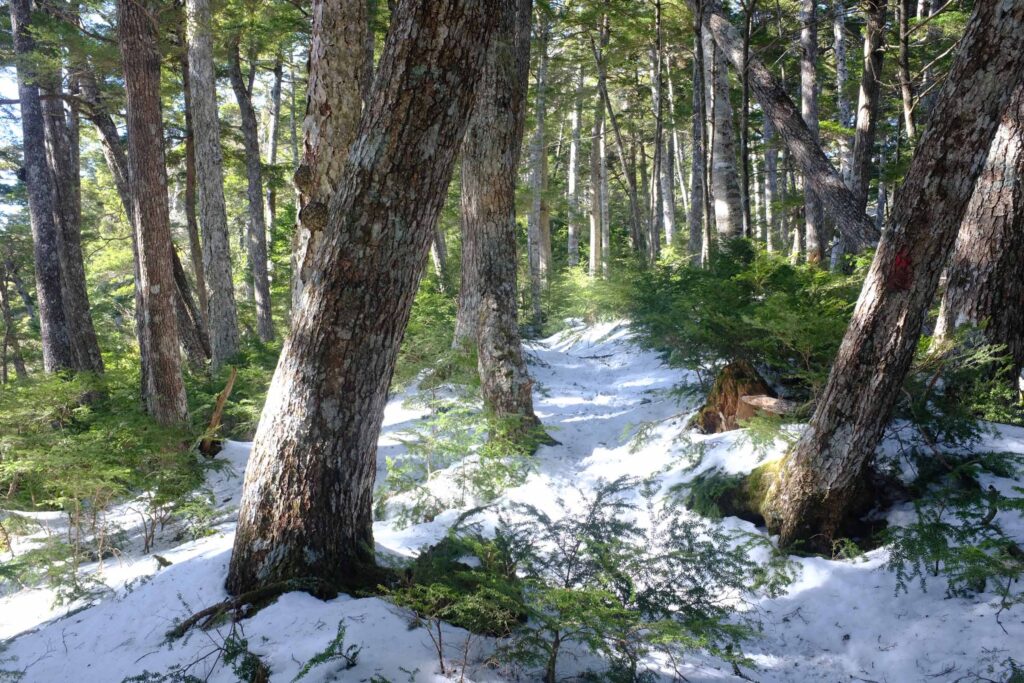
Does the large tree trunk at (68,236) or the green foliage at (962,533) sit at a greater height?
the large tree trunk at (68,236)

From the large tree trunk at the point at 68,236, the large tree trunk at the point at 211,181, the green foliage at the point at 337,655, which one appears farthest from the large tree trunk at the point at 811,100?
the large tree trunk at the point at 68,236

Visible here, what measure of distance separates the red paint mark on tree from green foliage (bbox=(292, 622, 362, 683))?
3.57m

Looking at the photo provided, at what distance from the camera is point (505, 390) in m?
6.81

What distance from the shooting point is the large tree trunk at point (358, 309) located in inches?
116

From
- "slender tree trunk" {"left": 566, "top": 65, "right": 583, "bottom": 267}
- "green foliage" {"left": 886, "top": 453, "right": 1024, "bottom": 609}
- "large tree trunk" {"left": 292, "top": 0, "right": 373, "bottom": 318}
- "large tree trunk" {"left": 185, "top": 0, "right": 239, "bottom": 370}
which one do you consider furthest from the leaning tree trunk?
"slender tree trunk" {"left": 566, "top": 65, "right": 583, "bottom": 267}

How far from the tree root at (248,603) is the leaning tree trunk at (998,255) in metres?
4.84

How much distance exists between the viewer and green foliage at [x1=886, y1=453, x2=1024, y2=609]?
3.23 meters

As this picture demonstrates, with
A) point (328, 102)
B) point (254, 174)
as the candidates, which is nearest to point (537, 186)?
point (254, 174)

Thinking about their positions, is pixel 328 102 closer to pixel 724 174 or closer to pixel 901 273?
pixel 901 273

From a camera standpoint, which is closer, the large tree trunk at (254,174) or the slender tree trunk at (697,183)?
the slender tree trunk at (697,183)

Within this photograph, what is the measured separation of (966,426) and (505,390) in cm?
418

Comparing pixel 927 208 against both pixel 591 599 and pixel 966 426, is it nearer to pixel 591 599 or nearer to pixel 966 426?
pixel 966 426

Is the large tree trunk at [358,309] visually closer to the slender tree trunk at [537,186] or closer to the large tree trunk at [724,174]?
the large tree trunk at [724,174]

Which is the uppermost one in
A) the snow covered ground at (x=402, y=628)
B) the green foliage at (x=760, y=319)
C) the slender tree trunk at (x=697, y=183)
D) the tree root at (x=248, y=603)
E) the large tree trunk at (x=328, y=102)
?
the slender tree trunk at (x=697, y=183)
